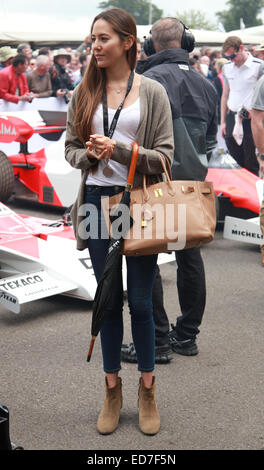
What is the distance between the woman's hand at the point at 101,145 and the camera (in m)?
2.47

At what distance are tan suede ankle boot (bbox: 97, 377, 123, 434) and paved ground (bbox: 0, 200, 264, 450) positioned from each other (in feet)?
0.13

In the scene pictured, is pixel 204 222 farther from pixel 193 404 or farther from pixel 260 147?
pixel 260 147

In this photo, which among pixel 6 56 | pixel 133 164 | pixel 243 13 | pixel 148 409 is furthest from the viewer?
pixel 243 13

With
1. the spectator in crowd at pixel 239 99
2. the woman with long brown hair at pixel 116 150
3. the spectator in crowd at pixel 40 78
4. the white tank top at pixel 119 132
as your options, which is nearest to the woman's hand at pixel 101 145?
the woman with long brown hair at pixel 116 150

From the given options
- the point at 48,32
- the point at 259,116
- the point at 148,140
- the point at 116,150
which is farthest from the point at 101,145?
the point at 48,32

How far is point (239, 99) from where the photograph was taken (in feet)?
28.3

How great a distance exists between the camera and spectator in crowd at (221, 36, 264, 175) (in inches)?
318

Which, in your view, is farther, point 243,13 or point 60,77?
point 243,13

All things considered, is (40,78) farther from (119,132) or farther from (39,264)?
(119,132)

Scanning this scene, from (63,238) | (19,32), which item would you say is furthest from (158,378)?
(19,32)

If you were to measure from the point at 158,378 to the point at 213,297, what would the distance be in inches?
57.3

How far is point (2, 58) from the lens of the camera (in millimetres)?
11109

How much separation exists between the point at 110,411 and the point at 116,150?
1.12 meters

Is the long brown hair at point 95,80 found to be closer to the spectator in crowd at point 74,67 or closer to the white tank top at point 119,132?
the white tank top at point 119,132
